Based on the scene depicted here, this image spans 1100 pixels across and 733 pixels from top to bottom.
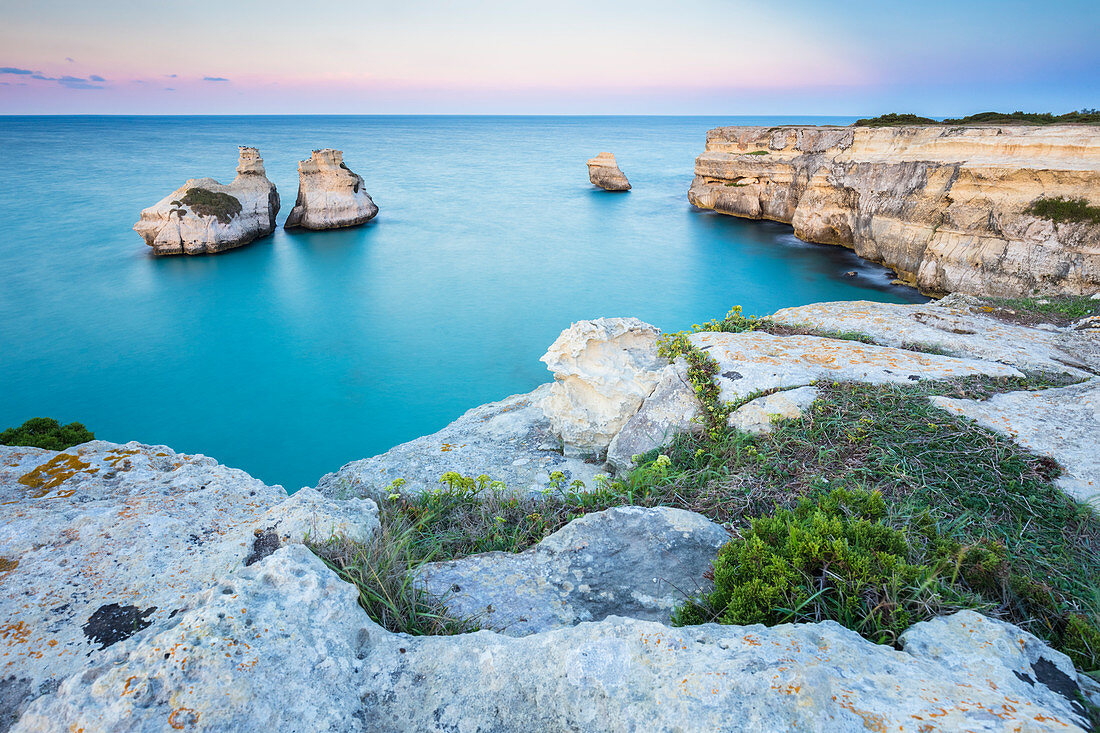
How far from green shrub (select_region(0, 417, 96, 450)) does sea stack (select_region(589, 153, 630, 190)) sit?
45.5 m

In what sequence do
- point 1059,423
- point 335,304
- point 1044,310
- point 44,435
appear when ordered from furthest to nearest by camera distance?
point 335,304 → point 1044,310 → point 44,435 → point 1059,423

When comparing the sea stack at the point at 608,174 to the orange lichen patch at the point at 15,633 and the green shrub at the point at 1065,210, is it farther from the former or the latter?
the orange lichen patch at the point at 15,633

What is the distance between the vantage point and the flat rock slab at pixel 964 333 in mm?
7012

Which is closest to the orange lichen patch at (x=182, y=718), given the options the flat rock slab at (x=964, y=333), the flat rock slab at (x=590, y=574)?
the flat rock slab at (x=590, y=574)

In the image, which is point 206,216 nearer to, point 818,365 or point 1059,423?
point 818,365

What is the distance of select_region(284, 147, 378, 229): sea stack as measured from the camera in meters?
30.7

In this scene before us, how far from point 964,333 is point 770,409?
16.1 ft

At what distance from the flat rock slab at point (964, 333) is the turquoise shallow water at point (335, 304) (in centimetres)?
879

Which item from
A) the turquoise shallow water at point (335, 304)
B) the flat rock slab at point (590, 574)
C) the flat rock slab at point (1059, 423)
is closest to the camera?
the flat rock slab at point (590, 574)

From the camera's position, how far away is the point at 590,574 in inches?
139

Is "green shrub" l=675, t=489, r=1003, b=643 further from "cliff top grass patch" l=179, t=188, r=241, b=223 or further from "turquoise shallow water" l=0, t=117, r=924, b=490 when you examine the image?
"cliff top grass patch" l=179, t=188, r=241, b=223

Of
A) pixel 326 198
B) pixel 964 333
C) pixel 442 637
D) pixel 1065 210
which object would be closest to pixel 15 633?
pixel 442 637

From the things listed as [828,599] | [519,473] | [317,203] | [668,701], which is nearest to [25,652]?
[668,701]

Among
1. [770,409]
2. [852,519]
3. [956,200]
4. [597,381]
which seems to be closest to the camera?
[852,519]
